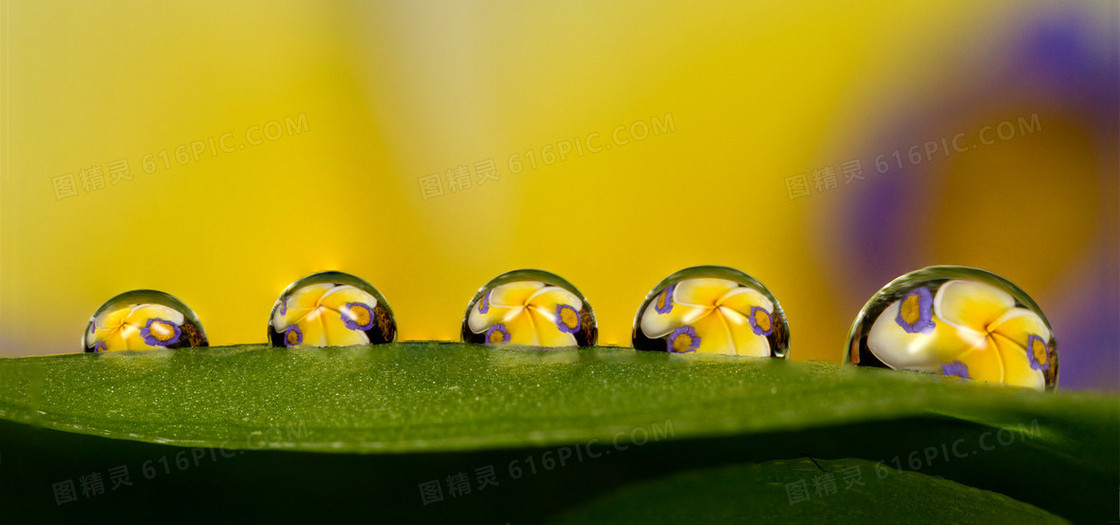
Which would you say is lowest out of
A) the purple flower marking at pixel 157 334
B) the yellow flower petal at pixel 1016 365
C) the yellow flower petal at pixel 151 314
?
the yellow flower petal at pixel 1016 365

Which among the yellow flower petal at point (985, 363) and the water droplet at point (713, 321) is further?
the water droplet at point (713, 321)

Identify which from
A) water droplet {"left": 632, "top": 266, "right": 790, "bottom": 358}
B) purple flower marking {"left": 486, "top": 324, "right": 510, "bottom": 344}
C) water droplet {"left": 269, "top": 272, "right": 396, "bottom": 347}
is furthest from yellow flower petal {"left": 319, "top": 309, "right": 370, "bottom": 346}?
water droplet {"left": 632, "top": 266, "right": 790, "bottom": 358}

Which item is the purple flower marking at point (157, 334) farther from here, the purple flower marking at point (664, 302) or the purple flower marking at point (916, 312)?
the purple flower marking at point (916, 312)

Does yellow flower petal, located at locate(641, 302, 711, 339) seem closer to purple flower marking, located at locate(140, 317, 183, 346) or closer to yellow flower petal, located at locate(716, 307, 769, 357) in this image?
yellow flower petal, located at locate(716, 307, 769, 357)

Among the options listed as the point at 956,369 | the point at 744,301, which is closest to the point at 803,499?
the point at 956,369

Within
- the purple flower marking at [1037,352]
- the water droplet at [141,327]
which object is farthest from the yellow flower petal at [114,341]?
the purple flower marking at [1037,352]

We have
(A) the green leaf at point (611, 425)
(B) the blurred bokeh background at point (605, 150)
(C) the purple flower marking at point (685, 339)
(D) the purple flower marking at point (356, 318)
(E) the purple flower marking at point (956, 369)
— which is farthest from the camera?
(B) the blurred bokeh background at point (605, 150)

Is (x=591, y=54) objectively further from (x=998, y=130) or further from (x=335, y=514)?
(x=335, y=514)

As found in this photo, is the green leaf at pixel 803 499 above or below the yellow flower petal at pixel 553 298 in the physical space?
below

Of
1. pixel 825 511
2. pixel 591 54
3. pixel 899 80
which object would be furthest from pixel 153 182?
pixel 825 511
